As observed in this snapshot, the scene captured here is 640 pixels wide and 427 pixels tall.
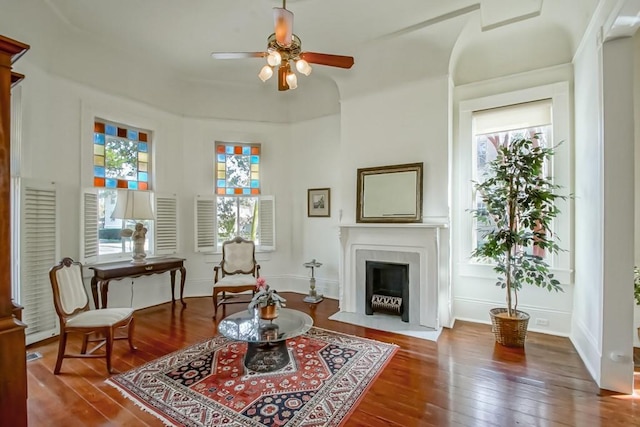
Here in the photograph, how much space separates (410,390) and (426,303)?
5.02 ft

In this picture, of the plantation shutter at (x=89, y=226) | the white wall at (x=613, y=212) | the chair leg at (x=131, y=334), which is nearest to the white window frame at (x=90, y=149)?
the plantation shutter at (x=89, y=226)

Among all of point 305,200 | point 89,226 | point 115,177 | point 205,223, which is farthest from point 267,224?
point 89,226

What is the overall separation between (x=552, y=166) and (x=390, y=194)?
1.86m

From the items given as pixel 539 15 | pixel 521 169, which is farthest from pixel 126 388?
pixel 539 15

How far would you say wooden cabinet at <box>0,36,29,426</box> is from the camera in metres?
1.14

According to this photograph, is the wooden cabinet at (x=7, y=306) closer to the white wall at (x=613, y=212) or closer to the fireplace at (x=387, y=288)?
→ the fireplace at (x=387, y=288)

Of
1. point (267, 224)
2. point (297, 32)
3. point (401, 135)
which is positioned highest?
point (297, 32)

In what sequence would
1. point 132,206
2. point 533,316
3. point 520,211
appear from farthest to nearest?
point 132,206, point 533,316, point 520,211

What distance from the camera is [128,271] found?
4016 mm

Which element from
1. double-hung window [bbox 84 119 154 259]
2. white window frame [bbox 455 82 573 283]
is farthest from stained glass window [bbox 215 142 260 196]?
white window frame [bbox 455 82 573 283]

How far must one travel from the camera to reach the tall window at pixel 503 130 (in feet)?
12.1

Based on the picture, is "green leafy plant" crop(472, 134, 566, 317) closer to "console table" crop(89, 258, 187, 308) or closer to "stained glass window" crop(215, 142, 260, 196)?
"stained glass window" crop(215, 142, 260, 196)

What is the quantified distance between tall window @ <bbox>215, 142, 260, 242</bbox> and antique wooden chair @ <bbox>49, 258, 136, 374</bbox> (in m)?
2.51

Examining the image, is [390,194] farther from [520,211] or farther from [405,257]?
[520,211]
